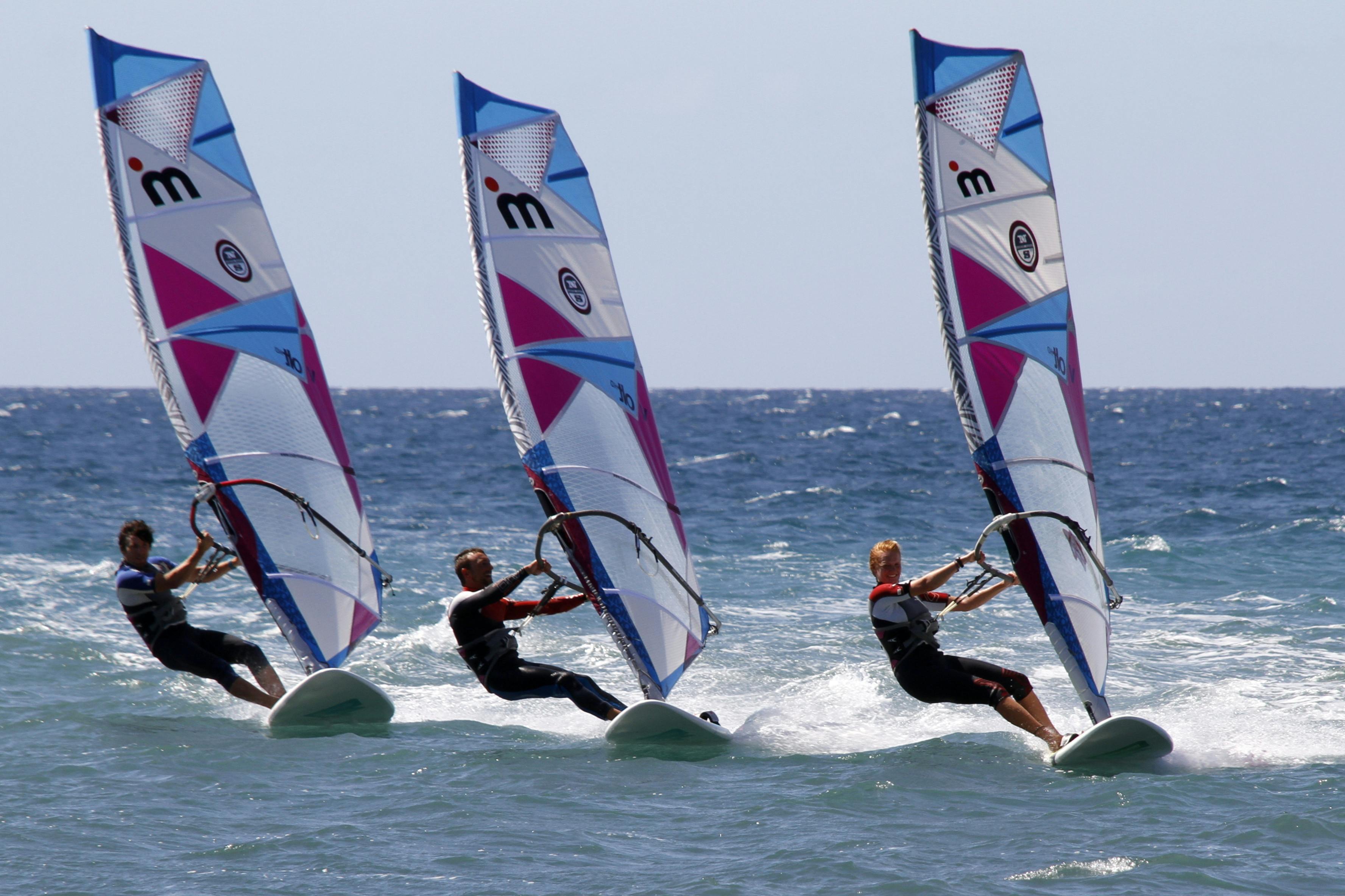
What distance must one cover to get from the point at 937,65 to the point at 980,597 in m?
2.82

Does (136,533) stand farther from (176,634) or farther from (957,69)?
(957,69)

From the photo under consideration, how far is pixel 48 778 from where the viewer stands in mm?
6848

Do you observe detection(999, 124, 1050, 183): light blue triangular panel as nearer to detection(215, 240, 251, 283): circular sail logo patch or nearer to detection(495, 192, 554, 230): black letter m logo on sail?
detection(495, 192, 554, 230): black letter m logo on sail

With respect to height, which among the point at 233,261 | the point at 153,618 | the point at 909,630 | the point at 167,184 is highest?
the point at 167,184

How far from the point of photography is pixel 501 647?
7.67 meters

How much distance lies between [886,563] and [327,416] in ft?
12.8

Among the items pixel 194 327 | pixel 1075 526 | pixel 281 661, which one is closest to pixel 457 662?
pixel 281 661

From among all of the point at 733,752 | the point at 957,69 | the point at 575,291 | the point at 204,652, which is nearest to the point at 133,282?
the point at 204,652

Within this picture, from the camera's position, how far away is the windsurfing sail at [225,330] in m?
8.20

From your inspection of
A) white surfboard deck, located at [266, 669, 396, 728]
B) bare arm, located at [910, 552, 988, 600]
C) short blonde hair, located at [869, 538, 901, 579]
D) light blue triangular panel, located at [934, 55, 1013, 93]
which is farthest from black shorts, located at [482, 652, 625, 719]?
light blue triangular panel, located at [934, 55, 1013, 93]

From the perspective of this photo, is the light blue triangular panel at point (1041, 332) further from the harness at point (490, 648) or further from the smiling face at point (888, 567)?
the harness at point (490, 648)

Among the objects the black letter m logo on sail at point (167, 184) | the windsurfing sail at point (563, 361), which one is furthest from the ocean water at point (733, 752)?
the black letter m logo on sail at point (167, 184)

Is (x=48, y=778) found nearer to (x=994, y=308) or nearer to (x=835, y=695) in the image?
(x=835, y=695)

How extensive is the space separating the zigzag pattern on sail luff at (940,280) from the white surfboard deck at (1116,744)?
1.57 metres
